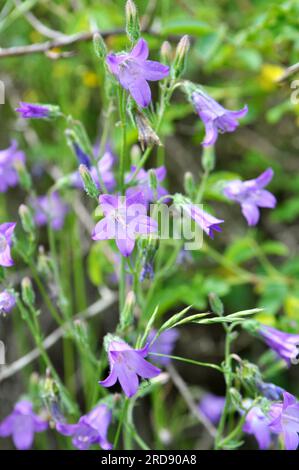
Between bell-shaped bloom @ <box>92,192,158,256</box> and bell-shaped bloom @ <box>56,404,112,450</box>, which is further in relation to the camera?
Result: bell-shaped bloom @ <box>56,404,112,450</box>

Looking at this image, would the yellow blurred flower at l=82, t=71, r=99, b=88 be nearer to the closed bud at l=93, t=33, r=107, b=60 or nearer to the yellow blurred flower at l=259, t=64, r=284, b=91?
the yellow blurred flower at l=259, t=64, r=284, b=91

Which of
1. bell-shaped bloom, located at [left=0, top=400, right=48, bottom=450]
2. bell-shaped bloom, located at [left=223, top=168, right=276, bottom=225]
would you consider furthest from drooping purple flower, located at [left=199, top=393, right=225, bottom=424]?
bell-shaped bloom, located at [left=223, top=168, right=276, bottom=225]

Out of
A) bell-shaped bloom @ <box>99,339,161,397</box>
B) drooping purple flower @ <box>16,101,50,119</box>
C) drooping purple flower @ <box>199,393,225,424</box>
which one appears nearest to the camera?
bell-shaped bloom @ <box>99,339,161,397</box>

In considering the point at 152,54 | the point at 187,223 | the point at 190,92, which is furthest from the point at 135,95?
the point at 152,54

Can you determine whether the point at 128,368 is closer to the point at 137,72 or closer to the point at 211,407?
the point at 137,72

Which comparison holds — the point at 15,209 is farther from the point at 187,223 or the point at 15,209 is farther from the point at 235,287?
the point at 187,223
